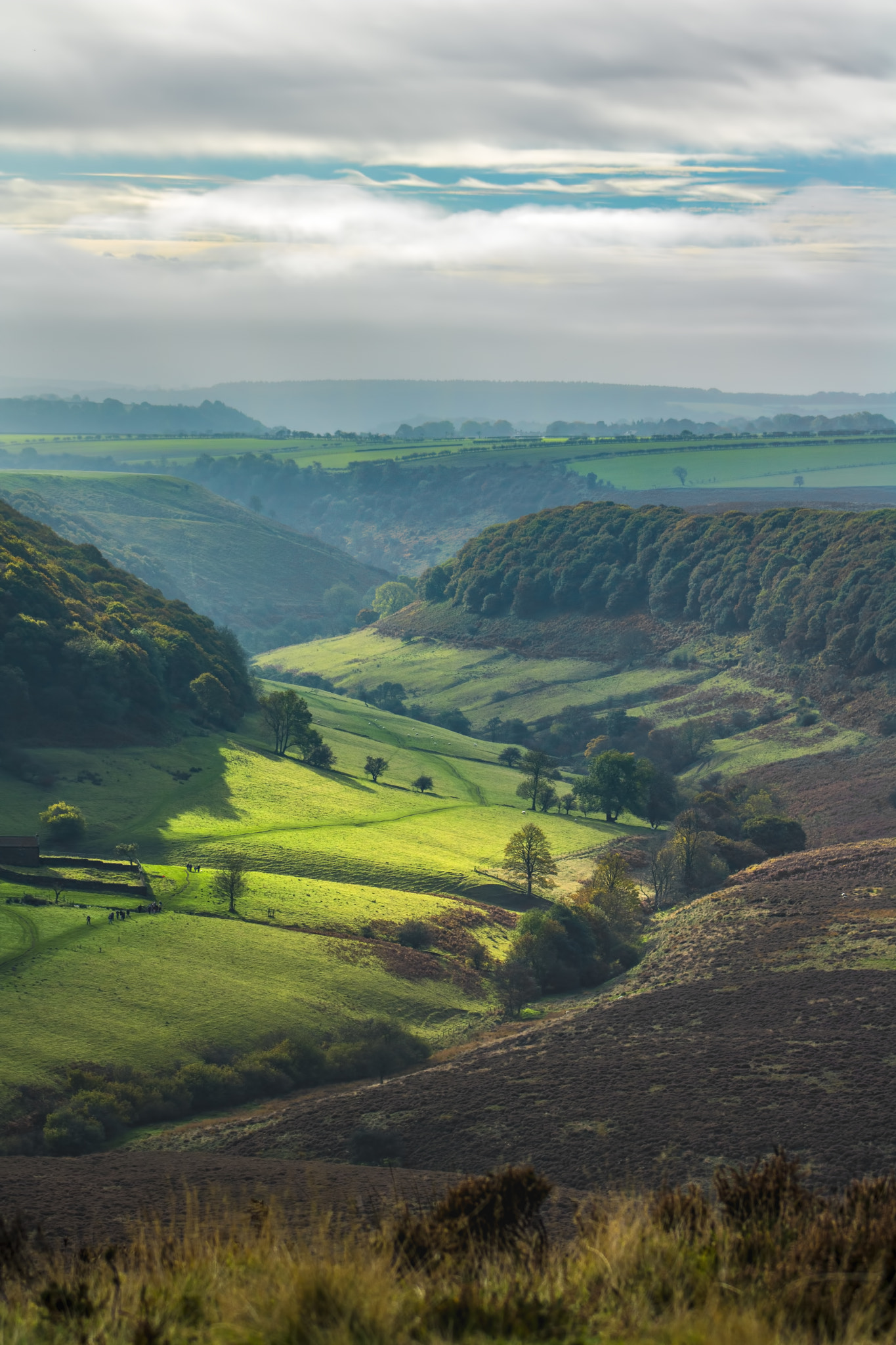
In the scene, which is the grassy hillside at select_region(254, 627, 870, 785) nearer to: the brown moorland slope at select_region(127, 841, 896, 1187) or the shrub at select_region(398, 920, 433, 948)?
the brown moorland slope at select_region(127, 841, 896, 1187)

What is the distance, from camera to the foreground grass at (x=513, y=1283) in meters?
14.3

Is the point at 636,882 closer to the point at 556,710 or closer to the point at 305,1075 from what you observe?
the point at 305,1075

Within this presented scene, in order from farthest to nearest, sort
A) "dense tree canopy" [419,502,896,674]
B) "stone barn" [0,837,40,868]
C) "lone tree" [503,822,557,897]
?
"dense tree canopy" [419,502,896,674], "lone tree" [503,822,557,897], "stone barn" [0,837,40,868]

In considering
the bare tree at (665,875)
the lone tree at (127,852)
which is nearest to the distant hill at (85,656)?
the lone tree at (127,852)

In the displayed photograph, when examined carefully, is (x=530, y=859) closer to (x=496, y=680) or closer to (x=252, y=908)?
(x=252, y=908)

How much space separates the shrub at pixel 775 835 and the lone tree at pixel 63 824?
55707 mm

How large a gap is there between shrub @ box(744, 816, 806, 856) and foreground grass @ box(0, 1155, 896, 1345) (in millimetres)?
81005

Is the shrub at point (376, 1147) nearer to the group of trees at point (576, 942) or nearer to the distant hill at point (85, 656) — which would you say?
the group of trees at point (576, 942)

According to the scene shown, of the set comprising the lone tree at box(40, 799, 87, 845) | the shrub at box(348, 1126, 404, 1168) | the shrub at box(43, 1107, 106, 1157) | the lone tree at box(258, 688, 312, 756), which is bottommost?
the shrub at box(43, 1107, 106, 1157)

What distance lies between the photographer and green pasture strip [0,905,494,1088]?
52.2m

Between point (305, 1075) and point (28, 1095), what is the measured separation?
13580 millimetres

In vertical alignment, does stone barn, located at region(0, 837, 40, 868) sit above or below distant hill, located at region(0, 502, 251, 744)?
below

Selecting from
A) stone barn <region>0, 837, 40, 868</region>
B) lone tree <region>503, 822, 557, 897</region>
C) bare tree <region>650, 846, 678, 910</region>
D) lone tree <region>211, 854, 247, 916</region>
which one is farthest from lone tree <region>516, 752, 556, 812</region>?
stone barn <region>0, 837, 40, 868</region>

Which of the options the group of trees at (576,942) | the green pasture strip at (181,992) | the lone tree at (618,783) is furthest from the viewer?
the lone tree at (618,783)
